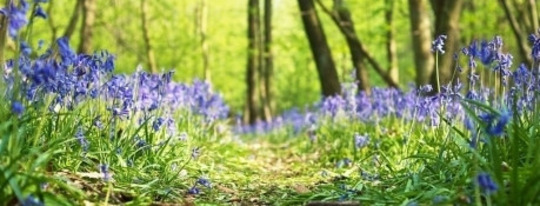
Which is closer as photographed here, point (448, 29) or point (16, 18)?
point (16, 18)

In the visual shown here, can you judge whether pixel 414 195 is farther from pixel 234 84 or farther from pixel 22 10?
pixel 234 84

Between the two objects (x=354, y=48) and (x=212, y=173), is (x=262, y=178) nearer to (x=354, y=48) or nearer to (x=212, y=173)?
(x=212, y=173)

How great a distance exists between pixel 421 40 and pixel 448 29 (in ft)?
5.05

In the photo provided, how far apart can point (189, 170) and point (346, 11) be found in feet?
23.2

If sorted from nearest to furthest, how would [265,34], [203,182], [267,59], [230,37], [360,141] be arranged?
[203,182], [360,141], [265,34], [267,59], [230,37]

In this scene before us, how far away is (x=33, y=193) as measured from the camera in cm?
253

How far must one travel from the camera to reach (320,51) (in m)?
11.4

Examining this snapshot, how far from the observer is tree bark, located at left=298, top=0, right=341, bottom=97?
37.1 ft

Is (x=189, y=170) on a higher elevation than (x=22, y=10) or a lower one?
lower

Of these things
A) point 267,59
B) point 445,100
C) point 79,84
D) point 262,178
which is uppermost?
point 267,59

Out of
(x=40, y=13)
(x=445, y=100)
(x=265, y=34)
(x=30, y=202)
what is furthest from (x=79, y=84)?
(x=265, y=34)

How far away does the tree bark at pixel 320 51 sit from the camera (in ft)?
37.1

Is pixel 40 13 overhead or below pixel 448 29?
below

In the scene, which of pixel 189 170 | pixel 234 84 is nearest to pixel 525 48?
pixel 189 170
